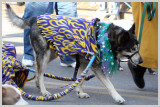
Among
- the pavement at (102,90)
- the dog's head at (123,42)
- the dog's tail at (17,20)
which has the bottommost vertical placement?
the pavement at (102,90)

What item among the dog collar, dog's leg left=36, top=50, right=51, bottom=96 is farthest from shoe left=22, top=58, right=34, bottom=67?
the dog collar

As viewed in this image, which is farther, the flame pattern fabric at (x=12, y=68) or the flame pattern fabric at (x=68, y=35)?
the flame pattern fabric at (x=68, y=35)

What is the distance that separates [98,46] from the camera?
4.98m

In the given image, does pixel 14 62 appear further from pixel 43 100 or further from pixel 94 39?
pixel 94 39

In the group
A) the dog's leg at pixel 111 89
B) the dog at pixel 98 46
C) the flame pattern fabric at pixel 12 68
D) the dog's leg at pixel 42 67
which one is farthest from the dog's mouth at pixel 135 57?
the flame pattern fabric at pixel 12 68

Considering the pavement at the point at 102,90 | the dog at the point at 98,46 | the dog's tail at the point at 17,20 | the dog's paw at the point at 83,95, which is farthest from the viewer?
the dog's tail at the point at 17,20

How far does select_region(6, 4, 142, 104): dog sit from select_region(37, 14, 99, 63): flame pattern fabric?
3.2 inches

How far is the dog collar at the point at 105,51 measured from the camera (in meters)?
4.86

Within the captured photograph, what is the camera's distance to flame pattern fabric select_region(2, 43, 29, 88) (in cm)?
475

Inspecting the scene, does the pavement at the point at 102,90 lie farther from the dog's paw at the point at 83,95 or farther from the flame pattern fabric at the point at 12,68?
the flame pattern fabric at the point at 12,68

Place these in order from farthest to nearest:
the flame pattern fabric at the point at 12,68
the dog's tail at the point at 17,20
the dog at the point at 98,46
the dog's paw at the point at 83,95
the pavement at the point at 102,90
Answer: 1. the dog's tail at the point at 17,20
2. the dog's paw at the point at 83,95
3. the pavement at the point at 102,90
4. the dog at the point at 98,46
5. the flame pattern fabric at the point at 12,68

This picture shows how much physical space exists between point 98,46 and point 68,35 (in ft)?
1.53

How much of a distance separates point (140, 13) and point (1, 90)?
2774 mm

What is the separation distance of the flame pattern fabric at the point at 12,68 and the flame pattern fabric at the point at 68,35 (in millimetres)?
610
